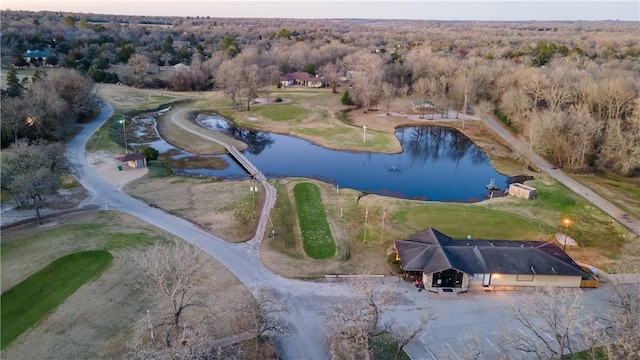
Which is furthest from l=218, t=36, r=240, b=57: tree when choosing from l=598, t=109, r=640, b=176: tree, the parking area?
the parking area

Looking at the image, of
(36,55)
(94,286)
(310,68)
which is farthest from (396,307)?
(36,55)

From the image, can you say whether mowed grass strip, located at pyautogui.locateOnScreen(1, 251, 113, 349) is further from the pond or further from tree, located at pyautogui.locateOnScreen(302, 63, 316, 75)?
tree, located at pyautogui.locateOnScreen(302, 63, 316, 75)

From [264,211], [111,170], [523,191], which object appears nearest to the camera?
[264,211]

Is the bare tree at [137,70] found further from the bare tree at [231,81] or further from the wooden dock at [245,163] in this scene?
the wooden dock at [245,163]

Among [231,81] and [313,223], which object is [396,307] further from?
[231,81]

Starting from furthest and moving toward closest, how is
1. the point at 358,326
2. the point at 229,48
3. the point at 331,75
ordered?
the point at 229,48, the point at 331,75, the point at 358,326

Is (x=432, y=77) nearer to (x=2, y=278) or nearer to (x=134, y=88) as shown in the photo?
(x=134, y=88)
